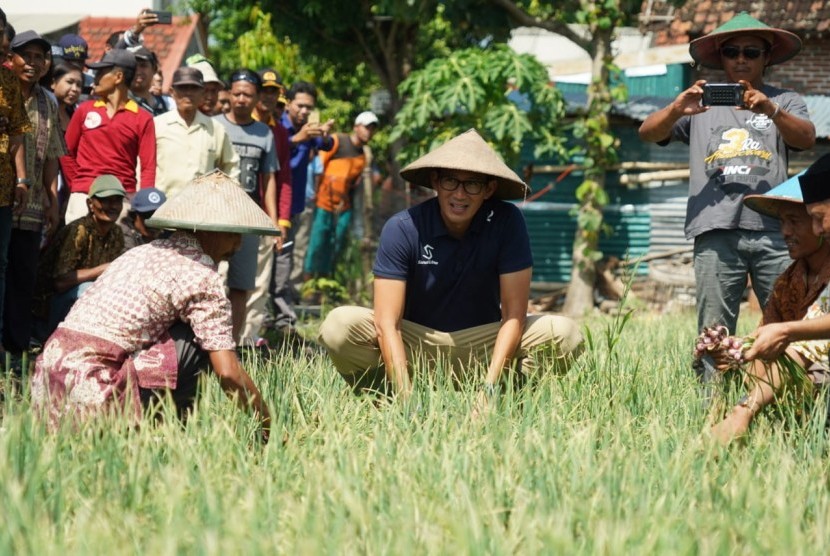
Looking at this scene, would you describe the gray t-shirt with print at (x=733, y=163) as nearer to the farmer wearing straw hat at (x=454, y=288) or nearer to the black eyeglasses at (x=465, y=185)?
the farmer wearing straw hat at (x=454, y=288)

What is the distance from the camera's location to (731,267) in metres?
5.40

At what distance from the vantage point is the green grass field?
2.84 m

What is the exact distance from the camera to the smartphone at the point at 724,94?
5.08m

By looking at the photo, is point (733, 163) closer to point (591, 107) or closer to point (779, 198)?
point (779, 198)

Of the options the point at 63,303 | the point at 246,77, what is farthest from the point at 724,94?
the point at 63,303

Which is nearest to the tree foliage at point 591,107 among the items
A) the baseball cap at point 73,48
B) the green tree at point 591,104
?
the green tree at point 591,104

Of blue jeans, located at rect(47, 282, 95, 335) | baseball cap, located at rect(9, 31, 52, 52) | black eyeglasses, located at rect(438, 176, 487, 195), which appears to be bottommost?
blue jeans, located at rect(47, 282, 95, 335)

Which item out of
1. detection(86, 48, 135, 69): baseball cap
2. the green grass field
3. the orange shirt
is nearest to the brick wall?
the orange shirt

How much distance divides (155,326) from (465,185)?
1.48 m

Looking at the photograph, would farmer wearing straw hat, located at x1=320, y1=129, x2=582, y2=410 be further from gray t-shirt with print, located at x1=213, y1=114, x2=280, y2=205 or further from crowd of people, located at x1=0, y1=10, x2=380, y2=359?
gray t-shirt with print, located at x1=213, y1=114, x2=280, y2=205

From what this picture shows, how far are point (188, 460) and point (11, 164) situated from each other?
310 cm

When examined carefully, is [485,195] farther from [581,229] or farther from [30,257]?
[581,229]

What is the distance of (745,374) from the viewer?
4359mm

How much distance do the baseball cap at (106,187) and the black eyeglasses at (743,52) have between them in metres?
3.13
